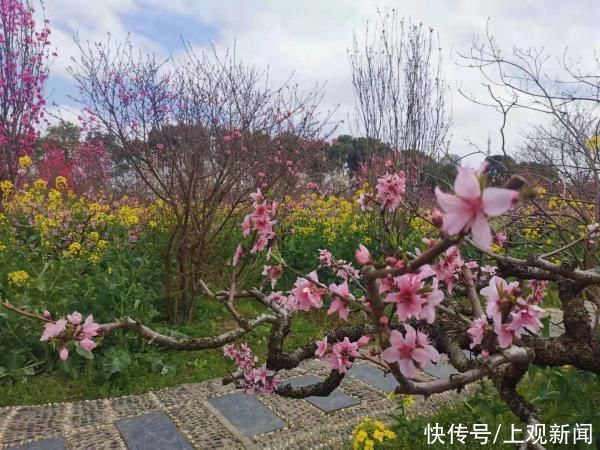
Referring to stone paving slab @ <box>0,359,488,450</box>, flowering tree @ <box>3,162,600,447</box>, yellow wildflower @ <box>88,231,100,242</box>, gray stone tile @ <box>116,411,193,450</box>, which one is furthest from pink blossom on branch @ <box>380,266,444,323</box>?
yellow wildflower @ <box>88,231,100,242</box>

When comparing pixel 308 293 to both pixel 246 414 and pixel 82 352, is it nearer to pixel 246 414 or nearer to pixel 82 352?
pixel 246 414

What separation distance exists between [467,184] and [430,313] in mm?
393

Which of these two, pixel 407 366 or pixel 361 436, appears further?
pixel 361 436

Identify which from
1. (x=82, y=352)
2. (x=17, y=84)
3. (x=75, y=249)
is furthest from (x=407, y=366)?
(x=17, y=84)

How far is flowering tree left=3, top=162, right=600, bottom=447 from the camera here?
707 millimetres

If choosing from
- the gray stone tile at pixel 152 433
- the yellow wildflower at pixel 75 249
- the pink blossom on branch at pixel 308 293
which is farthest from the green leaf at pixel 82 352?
the pink blossom on branch at pixel 308 293

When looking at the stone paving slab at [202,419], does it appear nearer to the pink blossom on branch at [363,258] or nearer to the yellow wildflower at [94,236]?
the yellow wildflower at [94,236]

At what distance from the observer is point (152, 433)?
3.07m

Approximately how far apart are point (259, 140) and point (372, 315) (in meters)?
5.44

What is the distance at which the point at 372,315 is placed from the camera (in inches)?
38.2

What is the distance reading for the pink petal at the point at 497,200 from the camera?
2.05 feet

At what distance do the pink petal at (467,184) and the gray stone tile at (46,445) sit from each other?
3.17 m

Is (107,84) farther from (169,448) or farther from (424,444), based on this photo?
(424,444)

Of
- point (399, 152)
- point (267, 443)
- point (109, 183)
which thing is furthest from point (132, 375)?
point (109, 183)
